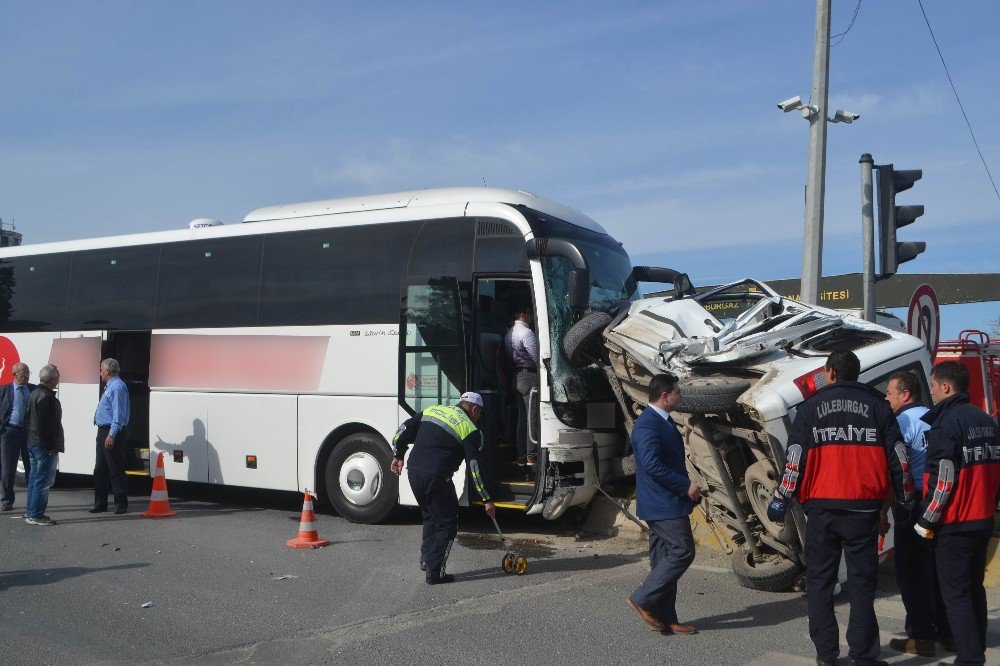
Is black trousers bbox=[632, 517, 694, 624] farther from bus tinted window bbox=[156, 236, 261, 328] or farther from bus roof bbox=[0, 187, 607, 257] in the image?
bus tinted window bbox=[156, 236, 261, 328]

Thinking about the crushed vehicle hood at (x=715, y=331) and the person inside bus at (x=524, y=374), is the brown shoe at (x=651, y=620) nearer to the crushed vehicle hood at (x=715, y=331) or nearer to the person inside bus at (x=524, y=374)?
the crushed vehicle hood at (x=715, y=331)

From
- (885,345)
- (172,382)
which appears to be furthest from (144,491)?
(885,345)

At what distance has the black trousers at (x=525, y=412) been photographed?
352 inches

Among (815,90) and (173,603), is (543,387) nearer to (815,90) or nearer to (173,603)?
(173,603)

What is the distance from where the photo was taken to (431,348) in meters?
9.61

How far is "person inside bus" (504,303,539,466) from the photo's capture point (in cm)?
897

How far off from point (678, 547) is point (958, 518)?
172 centimetres

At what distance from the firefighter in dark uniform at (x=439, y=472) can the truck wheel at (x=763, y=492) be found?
6.96 feet

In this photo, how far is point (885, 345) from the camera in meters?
6.86

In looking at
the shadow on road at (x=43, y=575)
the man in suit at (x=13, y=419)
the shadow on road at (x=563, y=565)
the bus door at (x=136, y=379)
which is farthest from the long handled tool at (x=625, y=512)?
the man in suit at (x=13, y=419)

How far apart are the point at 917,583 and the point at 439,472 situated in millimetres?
3680

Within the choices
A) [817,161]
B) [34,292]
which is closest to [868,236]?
[817,161]

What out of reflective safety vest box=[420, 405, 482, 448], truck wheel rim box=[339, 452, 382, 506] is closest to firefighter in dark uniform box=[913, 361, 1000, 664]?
reflective safety vest box=[420, 405, 482, 448]

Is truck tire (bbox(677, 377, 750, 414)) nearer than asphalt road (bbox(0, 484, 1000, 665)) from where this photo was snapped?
No
